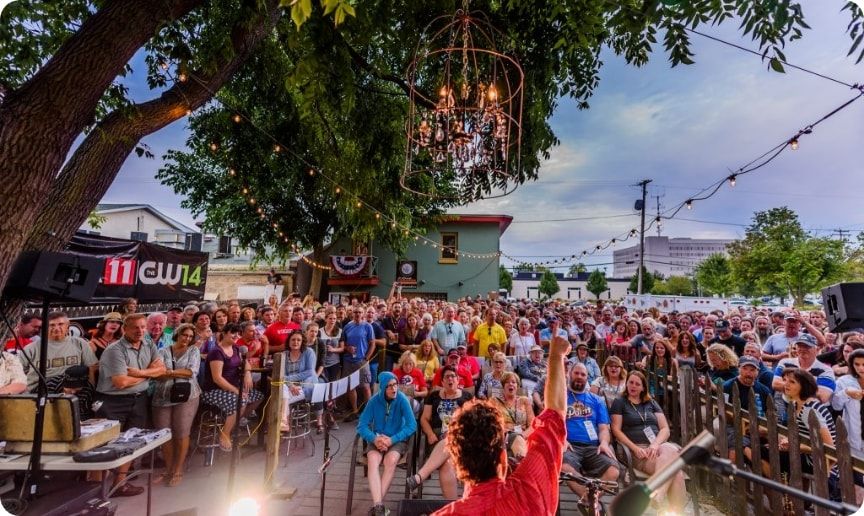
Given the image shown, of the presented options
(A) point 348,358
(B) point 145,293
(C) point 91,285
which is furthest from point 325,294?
(C) point 91,285

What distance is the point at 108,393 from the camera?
4.31 meters

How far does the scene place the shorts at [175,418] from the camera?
4.65 metres

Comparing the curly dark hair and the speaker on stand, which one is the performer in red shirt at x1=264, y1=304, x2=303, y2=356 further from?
the curly dark hair

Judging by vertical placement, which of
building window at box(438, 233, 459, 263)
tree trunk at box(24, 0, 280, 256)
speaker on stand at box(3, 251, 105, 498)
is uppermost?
building window at box(438, 233, 459, 263)

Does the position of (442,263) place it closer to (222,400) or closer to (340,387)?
(340,387)

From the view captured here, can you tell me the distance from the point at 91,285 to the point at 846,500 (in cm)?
620

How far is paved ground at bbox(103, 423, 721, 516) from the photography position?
158 inches

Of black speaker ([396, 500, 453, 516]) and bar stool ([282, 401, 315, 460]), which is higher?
black speaker ([396, 500, 453, 516])

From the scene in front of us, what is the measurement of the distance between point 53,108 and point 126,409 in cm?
356

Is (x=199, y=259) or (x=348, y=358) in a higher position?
(x=199, y=259)

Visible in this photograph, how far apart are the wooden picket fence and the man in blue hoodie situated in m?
3.31

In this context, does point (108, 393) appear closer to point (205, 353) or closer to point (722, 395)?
point (205, 353)

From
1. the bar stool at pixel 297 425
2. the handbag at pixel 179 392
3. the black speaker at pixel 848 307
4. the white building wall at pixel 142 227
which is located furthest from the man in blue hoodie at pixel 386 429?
the white building wall at pixel 142 227

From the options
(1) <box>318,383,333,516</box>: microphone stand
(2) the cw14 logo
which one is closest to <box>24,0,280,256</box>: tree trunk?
(1) <box>318,383,333,516</box>: microphone stand
